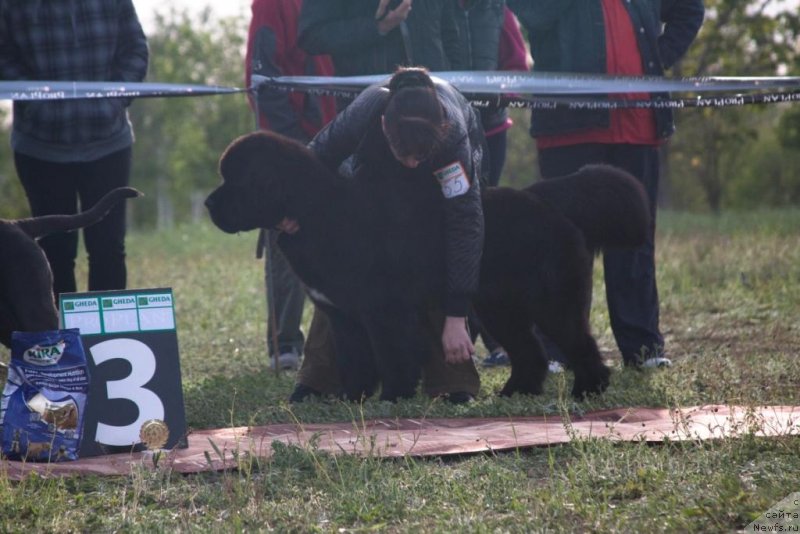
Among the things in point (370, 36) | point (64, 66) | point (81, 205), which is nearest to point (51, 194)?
point (81, 205)

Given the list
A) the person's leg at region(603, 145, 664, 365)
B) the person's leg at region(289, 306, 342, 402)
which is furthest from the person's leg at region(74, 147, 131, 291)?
the person's leg at region(603, 145, 664, 365)

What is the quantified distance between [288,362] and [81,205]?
144cm

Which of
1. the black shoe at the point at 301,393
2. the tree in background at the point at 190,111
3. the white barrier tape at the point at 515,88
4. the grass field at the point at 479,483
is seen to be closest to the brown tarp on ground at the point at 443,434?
the grass field at the point at 479,483

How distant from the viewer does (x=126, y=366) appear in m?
3.83

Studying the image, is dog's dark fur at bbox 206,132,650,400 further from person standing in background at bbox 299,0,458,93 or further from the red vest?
person standing in background at bbox 299,0,458,93

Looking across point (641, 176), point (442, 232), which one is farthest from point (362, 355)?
point (641, 176)

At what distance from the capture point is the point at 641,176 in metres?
5.54

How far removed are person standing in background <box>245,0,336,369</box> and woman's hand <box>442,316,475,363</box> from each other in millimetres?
1580

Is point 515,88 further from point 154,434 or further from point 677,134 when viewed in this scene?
point 677,134

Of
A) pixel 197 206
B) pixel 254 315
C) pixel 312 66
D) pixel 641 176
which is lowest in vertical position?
pixel 197 206

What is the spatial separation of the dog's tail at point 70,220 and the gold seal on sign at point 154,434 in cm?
116

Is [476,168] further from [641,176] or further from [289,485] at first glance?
[289,485]

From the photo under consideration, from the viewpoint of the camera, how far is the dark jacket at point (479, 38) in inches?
220

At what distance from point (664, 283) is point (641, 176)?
3094 mm
